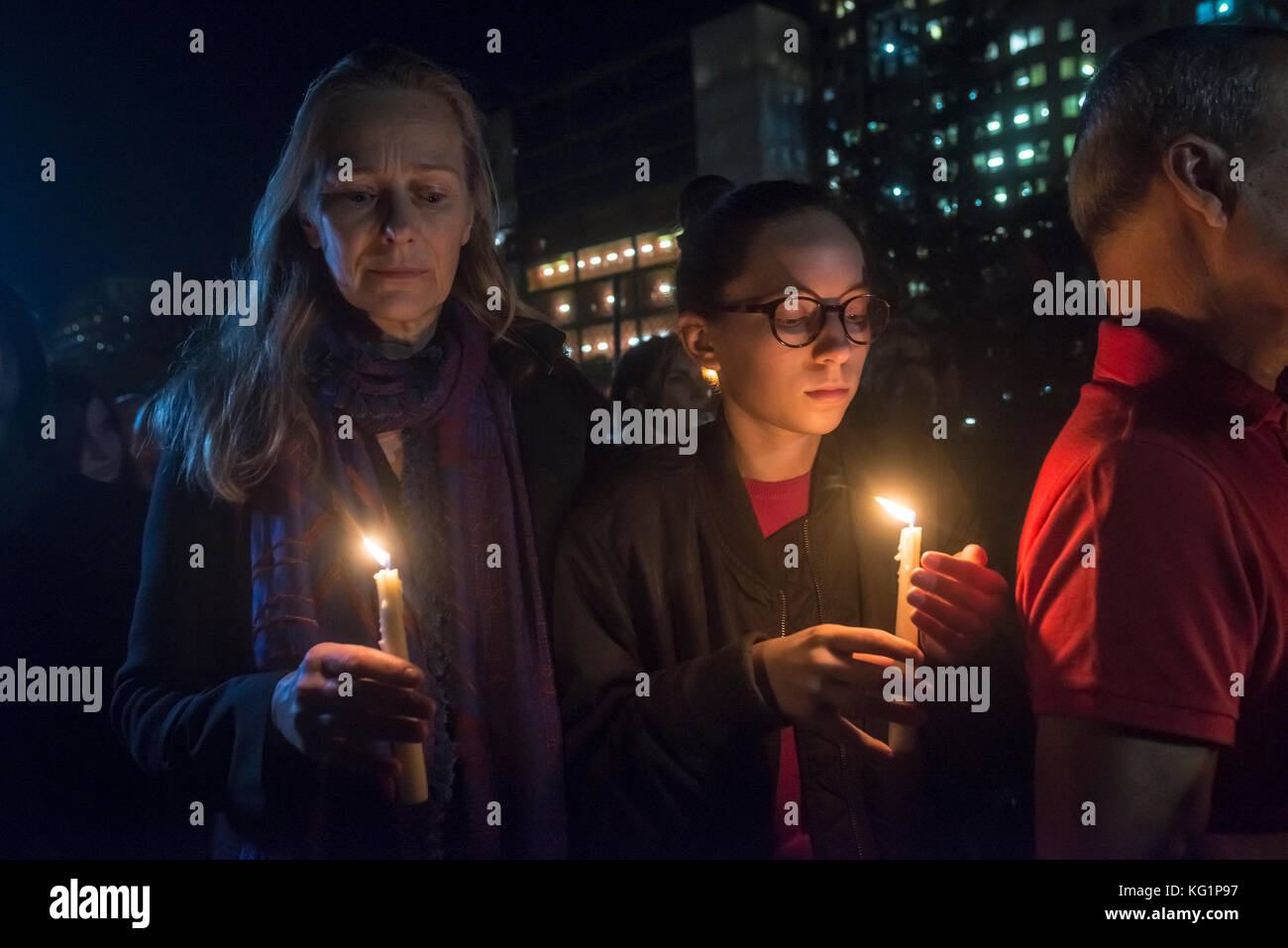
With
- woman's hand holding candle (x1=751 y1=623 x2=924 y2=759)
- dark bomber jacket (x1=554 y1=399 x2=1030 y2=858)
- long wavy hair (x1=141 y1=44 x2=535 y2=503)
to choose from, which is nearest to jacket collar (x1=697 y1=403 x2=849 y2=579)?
dark bomber jacket (x1=554 y1=399 x2=1030 y2=858)

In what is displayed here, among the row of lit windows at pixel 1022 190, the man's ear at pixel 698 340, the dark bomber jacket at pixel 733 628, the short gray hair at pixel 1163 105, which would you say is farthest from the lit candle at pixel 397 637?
the row of lit windows at pixel 1022 190

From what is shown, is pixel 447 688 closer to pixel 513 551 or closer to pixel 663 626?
pixel 513 551

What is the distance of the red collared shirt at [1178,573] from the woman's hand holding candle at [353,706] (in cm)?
119

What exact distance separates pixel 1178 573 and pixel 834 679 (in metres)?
0.64

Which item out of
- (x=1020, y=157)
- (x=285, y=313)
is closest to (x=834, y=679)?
(x=285, y=313)

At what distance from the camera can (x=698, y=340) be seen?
2141mm

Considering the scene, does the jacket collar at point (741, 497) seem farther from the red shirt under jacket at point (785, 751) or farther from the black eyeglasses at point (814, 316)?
the black eyeglasses at point (814, 316)

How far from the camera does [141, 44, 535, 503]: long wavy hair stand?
2.16 meters

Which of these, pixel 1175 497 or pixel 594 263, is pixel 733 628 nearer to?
pixel 1175 497

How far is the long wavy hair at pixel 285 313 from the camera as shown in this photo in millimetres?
2160

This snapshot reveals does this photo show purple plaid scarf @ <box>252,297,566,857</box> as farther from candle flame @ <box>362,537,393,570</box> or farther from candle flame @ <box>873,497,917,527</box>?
candle flame @ <box>873,497,917,527</box>

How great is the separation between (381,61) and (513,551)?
1.14 m
